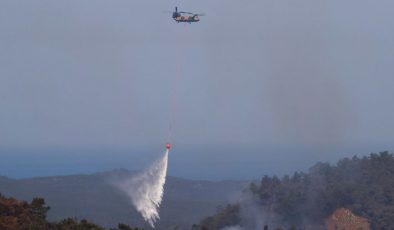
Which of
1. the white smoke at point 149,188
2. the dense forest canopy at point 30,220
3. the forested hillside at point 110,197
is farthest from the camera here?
→ the forested hillside at point 110,197

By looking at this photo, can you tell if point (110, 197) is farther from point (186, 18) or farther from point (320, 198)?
point (186, 18)

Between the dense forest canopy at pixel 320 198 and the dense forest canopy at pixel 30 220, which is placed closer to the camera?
the dense forest canopy at pixel 30 220

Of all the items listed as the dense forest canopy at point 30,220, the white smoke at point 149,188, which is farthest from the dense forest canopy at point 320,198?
the dense forest canopy at point 30,220

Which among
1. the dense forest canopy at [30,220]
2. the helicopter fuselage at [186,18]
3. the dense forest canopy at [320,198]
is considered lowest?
the dense forest canopy at [30,220]

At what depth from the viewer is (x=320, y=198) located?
3275 inches

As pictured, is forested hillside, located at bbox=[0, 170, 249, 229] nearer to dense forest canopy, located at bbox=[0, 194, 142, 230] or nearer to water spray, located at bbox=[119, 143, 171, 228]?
water spray, located at bbox=[119, 143, 171, 228]

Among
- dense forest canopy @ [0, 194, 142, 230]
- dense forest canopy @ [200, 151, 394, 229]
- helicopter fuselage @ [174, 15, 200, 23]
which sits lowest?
dense forest canopy @ [0, 194, 142, 230]

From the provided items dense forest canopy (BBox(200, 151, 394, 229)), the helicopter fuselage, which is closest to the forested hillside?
dense forest canopy (BBox(200, 151, 394, 229))

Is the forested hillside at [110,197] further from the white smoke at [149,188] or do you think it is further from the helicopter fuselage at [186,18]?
the helicopter fuselage at [186,18]

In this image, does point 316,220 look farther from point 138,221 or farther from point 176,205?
point 176,205

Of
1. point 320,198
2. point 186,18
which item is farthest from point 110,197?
point 186,18

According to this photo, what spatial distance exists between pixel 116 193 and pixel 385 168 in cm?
2896

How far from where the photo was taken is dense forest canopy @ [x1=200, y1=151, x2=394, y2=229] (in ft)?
265

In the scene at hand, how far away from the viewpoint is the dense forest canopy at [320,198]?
80875 mm
